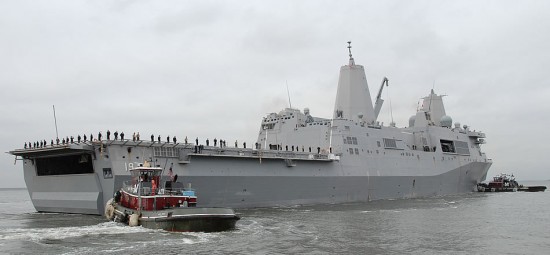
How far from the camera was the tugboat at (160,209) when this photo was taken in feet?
67.4

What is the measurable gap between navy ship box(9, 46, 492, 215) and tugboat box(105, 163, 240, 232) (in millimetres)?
2550

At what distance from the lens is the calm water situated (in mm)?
17469

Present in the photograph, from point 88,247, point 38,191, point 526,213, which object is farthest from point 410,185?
point 88,247

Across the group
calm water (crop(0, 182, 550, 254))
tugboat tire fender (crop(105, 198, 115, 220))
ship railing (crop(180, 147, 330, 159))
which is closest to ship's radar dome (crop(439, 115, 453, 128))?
ship railing (crop(180, 147, 330, 159))

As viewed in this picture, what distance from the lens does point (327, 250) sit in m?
17.5

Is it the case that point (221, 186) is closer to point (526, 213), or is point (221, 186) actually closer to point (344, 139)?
point (344, 139)

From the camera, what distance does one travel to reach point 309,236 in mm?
20578

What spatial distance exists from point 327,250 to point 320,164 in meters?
19.9

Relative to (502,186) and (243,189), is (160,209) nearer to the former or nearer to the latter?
(243,189)

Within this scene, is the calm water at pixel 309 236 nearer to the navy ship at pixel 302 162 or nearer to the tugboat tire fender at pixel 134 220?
the tugboat tire fender at pixel 134 220

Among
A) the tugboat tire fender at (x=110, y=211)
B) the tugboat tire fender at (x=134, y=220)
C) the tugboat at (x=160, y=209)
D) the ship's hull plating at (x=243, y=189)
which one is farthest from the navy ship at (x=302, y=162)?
the tugboat tire fender at (x=134, y=220)

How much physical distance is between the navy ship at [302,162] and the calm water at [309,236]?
2.65 metres

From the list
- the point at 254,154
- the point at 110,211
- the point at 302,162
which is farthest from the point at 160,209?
the point at 302,162

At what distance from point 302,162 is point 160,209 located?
1568cm
